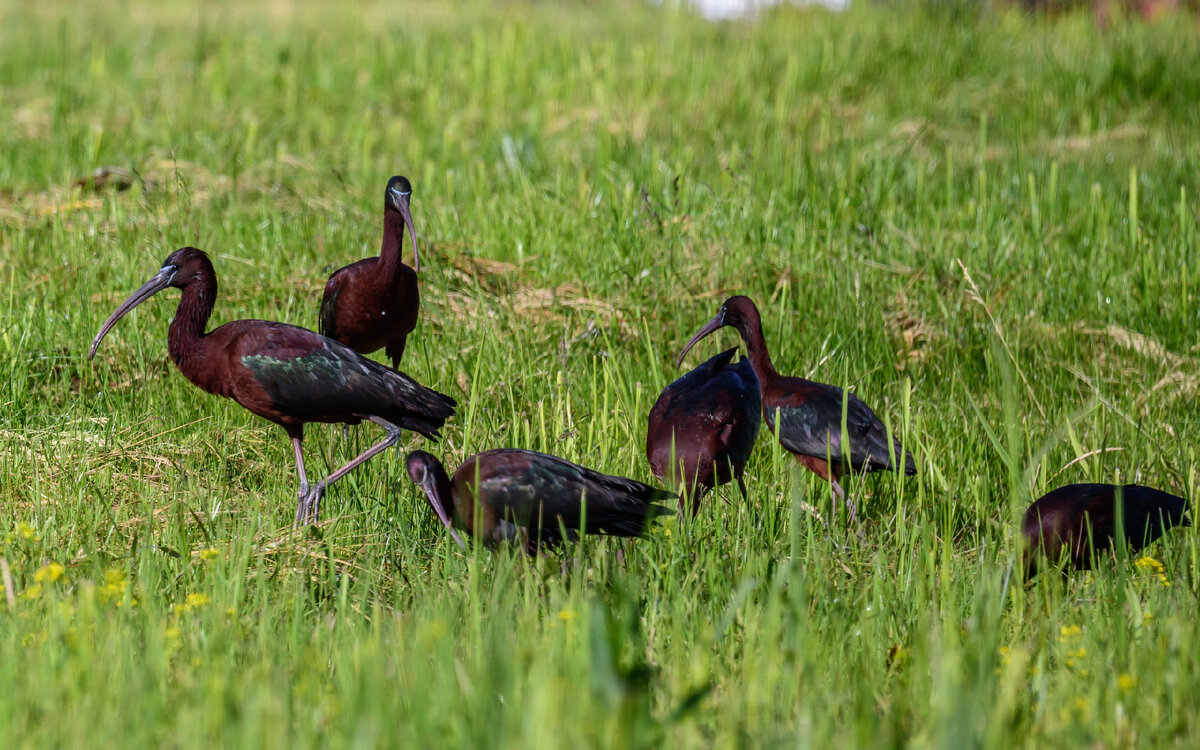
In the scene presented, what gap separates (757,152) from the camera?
873cm

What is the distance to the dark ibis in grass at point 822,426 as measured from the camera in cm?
502

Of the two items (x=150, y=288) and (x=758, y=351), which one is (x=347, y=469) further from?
(x=758, y=351)

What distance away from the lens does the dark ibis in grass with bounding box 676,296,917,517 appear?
5023 millimetres

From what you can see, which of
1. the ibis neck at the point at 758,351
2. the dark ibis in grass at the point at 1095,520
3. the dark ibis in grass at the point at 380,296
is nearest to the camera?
the dark ibis in grass at the point at 1095,520

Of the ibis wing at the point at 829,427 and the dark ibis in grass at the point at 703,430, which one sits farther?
the ibis wing at the point at 829,427

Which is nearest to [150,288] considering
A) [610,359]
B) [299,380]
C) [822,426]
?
[299,380]

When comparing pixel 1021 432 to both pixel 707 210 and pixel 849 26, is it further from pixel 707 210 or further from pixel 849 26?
pixel 849 26

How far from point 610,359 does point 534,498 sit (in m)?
1.77

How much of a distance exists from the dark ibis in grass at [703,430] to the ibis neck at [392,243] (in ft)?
5.63

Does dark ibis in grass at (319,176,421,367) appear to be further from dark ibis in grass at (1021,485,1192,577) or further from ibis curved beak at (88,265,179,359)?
dark ibis in grass at (1021,485,1192,577)

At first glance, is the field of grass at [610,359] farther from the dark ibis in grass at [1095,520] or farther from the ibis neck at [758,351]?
the ibis neck at [758,351]

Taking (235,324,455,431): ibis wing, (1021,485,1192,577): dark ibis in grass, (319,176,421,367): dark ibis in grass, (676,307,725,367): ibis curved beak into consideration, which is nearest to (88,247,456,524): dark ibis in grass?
(235,324,455,431): ibis wing

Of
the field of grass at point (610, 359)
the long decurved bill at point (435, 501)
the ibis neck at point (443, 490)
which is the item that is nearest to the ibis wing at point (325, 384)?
the field of grass at point (610, 359)

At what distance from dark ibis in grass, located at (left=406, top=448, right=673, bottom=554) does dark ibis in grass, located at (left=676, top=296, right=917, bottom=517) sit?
0.94 meters
